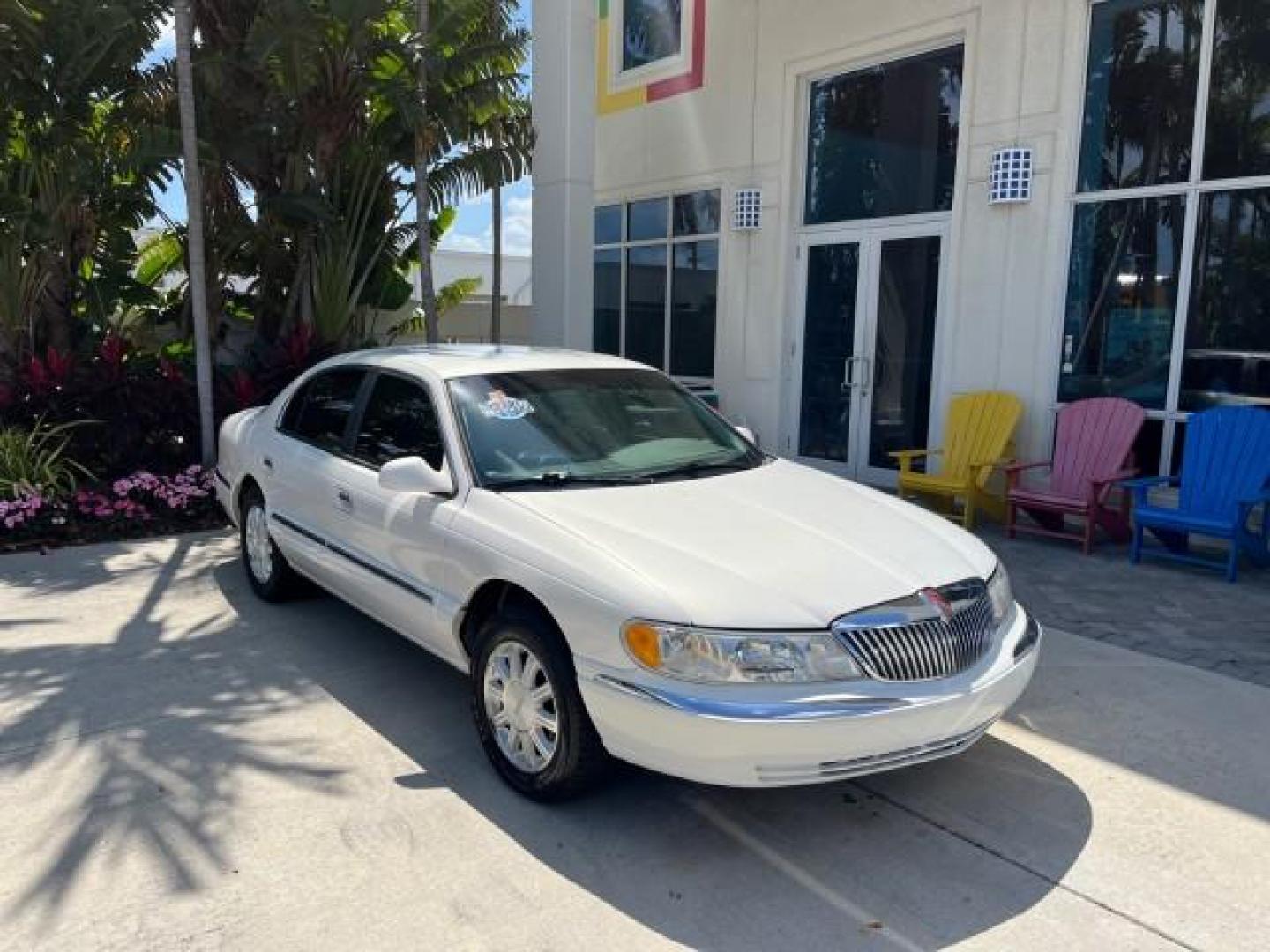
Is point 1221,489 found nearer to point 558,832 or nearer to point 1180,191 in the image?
point 1180,191

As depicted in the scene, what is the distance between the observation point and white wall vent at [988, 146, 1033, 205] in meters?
7.92

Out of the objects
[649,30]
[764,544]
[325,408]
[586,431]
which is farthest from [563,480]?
[649,30]

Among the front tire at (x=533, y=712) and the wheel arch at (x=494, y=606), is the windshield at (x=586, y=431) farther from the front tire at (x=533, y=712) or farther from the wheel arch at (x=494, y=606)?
the front tire at (x=533, y=712)

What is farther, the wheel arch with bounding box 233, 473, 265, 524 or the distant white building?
the distant white building

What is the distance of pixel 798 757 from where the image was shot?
2.97 m

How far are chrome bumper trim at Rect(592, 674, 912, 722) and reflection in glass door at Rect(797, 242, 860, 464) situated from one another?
6.97 metres

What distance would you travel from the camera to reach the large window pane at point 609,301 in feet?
43.0

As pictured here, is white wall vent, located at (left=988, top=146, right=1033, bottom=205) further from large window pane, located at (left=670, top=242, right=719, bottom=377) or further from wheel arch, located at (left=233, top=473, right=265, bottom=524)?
wheel arch, located at (left=233, top=473, right=265, bottom=524)

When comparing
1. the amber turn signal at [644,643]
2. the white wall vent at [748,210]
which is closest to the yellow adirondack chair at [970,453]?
the white wall vent at [748,210]

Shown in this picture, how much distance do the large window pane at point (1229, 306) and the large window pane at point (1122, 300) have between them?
0.18 meters

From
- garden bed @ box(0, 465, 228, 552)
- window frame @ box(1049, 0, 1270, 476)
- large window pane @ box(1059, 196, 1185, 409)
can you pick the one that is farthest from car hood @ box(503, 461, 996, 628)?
garden bed @ box(0, 465, 228, 552)

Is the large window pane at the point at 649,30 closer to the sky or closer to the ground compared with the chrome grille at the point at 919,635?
closer to the sky

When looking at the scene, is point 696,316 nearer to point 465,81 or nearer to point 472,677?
point 465,81

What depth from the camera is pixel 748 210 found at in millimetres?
10523
